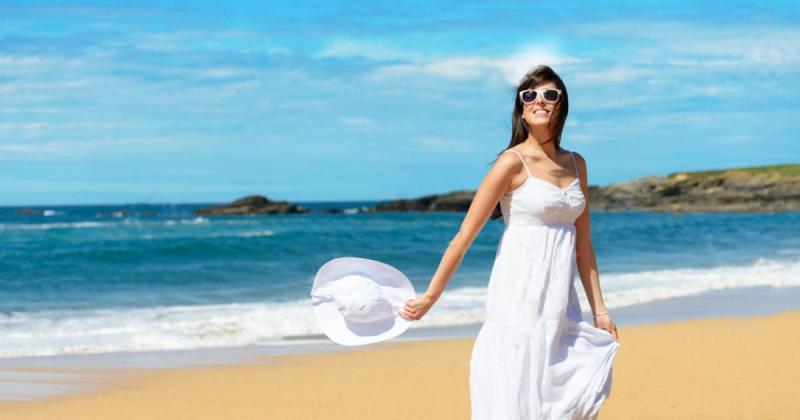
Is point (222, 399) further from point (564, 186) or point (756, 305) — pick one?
point (756, 305)

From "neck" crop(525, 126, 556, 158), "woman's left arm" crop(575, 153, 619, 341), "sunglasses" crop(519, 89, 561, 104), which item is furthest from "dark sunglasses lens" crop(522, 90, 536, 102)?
"woman's left arm" crop(575, 153, 619, 341)

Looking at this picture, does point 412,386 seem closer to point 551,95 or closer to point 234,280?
point 551,95

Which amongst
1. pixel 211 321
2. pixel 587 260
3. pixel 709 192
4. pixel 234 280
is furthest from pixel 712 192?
pixel 587 260

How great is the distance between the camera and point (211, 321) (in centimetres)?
1344

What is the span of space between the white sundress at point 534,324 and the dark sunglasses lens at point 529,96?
0.35 meters

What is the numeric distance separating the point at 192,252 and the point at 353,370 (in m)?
21.7

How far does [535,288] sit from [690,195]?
88.4m

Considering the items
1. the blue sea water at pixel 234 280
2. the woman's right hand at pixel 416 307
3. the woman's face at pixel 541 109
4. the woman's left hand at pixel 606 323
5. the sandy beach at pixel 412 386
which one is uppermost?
the woman's face at pixel 541 109

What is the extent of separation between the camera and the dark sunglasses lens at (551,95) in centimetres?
418

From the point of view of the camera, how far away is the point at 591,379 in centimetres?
420

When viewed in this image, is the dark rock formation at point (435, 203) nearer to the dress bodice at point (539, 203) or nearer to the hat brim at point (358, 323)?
the hat brim at point (358, 323)

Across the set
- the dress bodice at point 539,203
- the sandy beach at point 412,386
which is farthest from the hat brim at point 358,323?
the sandy beach at point 412,386

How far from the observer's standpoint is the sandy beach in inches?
287

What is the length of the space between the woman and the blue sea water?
7.78 meters
